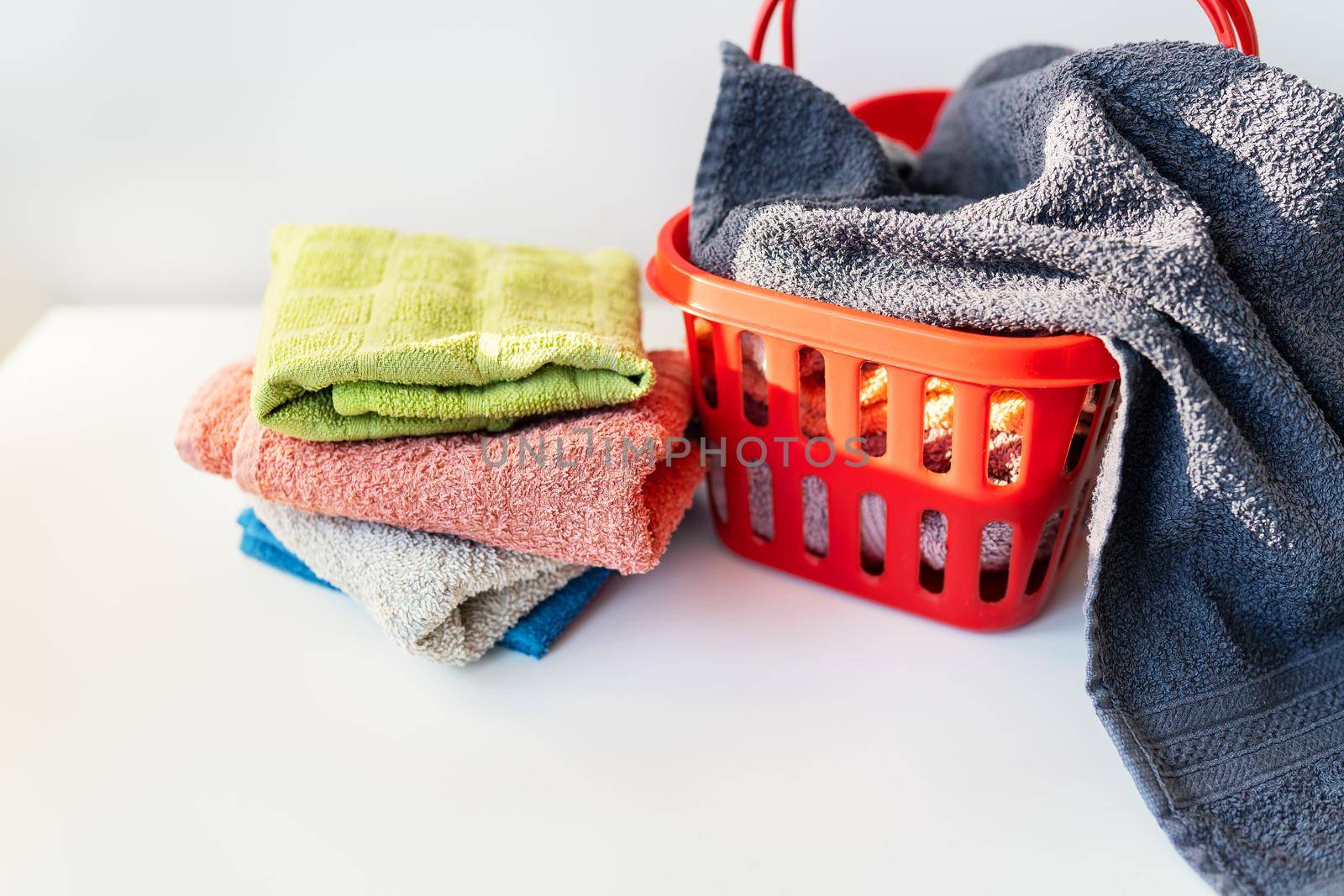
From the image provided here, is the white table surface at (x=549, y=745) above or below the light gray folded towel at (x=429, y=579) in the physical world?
below

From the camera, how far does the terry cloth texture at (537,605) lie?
66 cm

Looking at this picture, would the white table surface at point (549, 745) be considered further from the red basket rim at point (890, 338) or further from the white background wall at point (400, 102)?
the white background wall at point (400, 102)

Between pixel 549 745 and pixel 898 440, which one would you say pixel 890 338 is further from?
pixel 549 745

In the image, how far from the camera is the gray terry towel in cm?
53

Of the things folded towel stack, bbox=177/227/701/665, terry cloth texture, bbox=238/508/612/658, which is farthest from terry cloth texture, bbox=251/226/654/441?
terry cloth texture, bbox=238/508/612/658

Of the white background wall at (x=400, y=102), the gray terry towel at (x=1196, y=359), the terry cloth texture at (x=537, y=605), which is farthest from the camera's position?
the white background wall at (x=400, y=102)

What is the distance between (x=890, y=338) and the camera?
1.86ft

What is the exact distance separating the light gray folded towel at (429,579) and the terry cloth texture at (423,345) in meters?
0.07

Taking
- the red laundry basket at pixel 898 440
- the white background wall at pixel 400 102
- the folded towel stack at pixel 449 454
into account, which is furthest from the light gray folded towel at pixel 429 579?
the white background wall at pixel 400 102

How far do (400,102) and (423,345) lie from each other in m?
0.43

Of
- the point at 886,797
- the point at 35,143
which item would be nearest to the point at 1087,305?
the point at 886,797

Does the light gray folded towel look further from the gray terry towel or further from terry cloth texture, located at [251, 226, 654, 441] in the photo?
the gray terry towel

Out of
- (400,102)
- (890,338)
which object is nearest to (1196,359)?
(890,338)

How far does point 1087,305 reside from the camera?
0.52 meters
